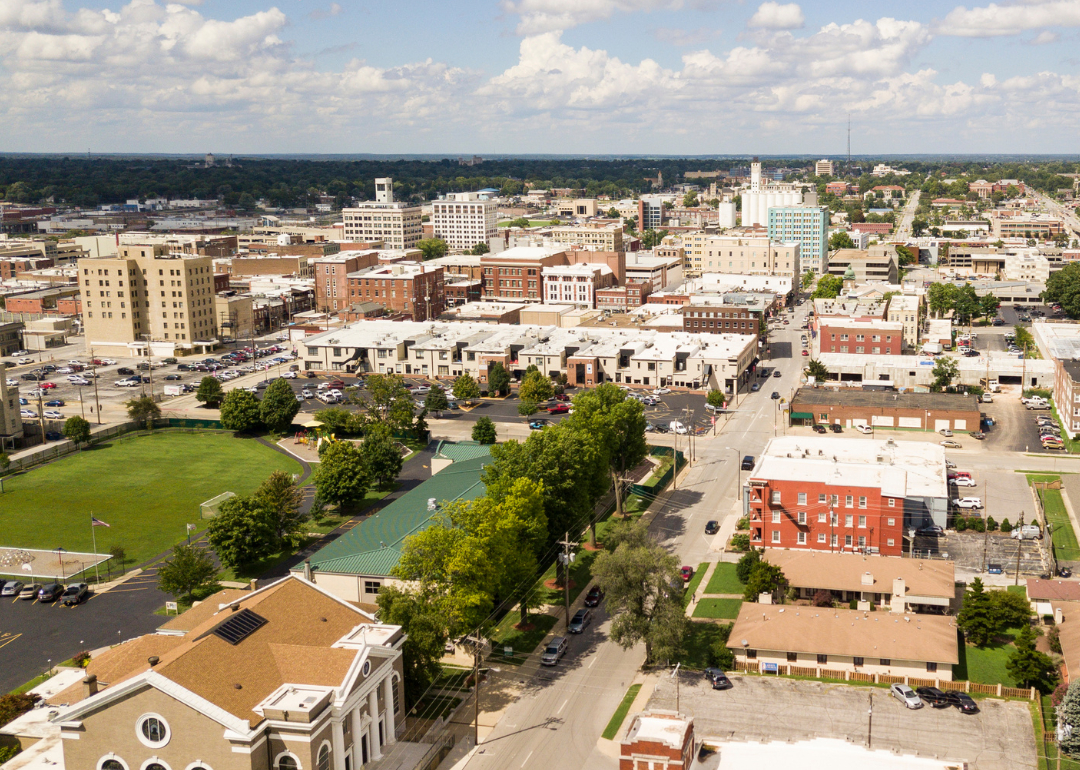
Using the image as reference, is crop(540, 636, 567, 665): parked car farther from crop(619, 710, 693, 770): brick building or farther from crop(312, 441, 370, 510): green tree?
crop(312, 441, 370, 510): green tree

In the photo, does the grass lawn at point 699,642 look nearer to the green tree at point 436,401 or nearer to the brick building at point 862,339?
the green tree at point 436,401

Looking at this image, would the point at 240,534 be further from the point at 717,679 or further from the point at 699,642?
the point at 717,679

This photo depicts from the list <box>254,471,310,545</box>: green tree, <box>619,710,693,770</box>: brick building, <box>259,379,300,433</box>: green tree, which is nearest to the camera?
<box>619,710,693,770</box>: brick building

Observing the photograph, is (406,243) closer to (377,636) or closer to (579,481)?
(579,481)

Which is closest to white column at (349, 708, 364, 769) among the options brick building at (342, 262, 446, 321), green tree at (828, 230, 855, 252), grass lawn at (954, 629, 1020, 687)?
grass lawn at (954, 629, 1020, 687)

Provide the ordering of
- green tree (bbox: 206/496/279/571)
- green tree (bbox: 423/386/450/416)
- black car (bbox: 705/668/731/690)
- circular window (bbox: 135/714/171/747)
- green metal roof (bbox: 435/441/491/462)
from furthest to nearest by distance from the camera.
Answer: green tree (bbox: 423/386/450/416), green metal roof (bbox: 435/441/491/462), green tree (bbox: 206/496/279/571), black car (bbox: 705/668/731/690), circular window (bbox: 135/714/171/747)

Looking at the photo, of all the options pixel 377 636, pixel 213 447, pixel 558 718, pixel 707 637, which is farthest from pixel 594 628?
pixel 213 447

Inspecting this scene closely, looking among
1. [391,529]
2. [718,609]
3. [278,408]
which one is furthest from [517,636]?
[278,408]
